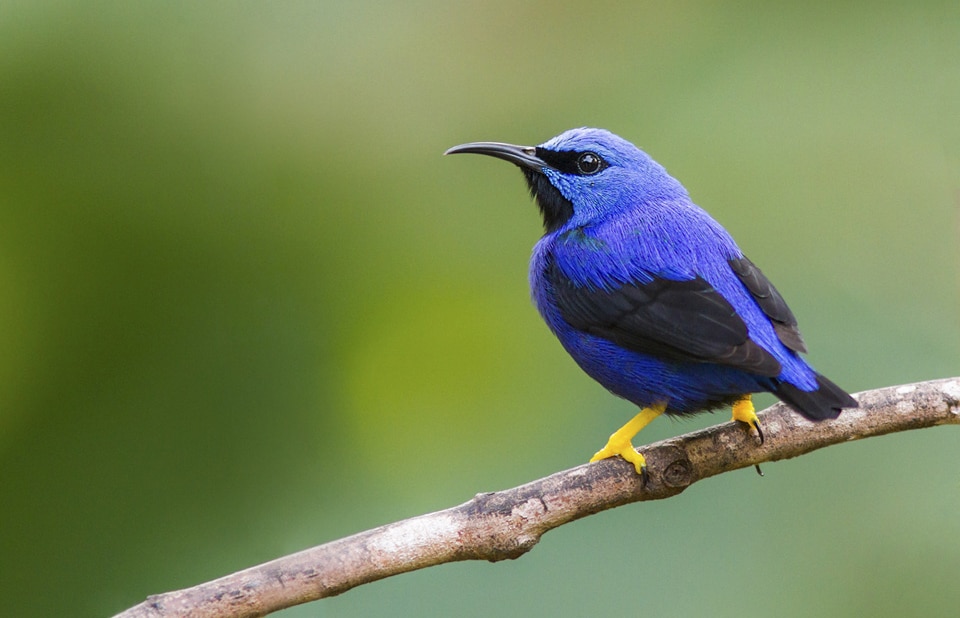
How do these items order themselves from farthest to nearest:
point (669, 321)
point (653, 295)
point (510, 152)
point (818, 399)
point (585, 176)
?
point (510, 152)
point (585, 176)
point (653, 295)
point (669, 321)
point (818, 399)

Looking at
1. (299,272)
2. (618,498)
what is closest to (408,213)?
(299,272)

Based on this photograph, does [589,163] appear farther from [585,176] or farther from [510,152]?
[510,152]

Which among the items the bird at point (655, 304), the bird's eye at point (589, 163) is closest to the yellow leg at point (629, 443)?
the bird at point (655, 304)

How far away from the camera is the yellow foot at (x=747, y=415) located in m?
3.48

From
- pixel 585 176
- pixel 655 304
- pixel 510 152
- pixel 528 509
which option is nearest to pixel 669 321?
pixel 655 304

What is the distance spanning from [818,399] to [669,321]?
Answer: 547 mm

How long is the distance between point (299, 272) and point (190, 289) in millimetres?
472

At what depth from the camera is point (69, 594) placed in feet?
13.5

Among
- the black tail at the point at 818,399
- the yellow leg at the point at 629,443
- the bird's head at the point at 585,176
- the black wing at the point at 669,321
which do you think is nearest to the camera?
the black tail at the point at 818,399

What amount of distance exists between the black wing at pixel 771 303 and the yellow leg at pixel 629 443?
467mm

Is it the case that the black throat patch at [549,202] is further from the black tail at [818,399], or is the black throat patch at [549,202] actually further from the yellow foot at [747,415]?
the black tail at [818,399]

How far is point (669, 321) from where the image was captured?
3.42 metres

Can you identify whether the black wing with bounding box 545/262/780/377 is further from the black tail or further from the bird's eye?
the bird's eye

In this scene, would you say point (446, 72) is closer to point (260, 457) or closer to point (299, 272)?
point (299, 272)
